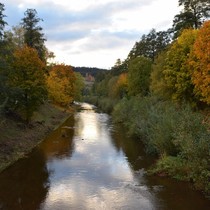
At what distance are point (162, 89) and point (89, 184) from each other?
947 inches

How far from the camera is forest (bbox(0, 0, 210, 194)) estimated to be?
21266mm

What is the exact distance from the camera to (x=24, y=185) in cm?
2041

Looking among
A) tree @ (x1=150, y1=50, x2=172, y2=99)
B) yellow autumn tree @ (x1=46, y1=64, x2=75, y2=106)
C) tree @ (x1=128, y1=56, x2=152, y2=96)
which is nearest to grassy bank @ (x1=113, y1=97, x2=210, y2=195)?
tree @ (x1=150, y1=50, x2=172, y2=99)

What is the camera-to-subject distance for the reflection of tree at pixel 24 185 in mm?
17484

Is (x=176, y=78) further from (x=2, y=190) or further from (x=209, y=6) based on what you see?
(x=2, y=190)

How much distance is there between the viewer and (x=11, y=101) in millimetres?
34062

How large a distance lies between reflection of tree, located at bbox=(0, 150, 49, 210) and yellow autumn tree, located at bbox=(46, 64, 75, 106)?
3375 cm

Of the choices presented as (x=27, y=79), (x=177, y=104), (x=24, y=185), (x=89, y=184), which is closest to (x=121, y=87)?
(x=177, y=104)

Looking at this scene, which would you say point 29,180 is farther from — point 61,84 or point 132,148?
point 61,84

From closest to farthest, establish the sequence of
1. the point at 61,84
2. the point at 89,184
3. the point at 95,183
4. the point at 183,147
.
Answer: the point at 183,147 → the point at 89,184 → the point at 95,183 → the point at 61,84

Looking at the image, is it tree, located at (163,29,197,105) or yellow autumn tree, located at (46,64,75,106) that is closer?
tree, located at (163,29,197,105)

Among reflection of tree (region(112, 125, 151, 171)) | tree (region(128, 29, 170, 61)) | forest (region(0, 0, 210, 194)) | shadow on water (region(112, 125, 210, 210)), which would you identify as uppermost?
tree (region(128, 29, 170, 61))

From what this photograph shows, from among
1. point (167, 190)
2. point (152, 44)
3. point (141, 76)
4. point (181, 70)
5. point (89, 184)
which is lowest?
point (167, 190)

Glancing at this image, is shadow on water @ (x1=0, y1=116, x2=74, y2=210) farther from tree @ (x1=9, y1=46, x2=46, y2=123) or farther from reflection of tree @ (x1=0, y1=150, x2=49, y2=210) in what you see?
tree @ (x1=9, y1=46, x2=46, y2=123)
